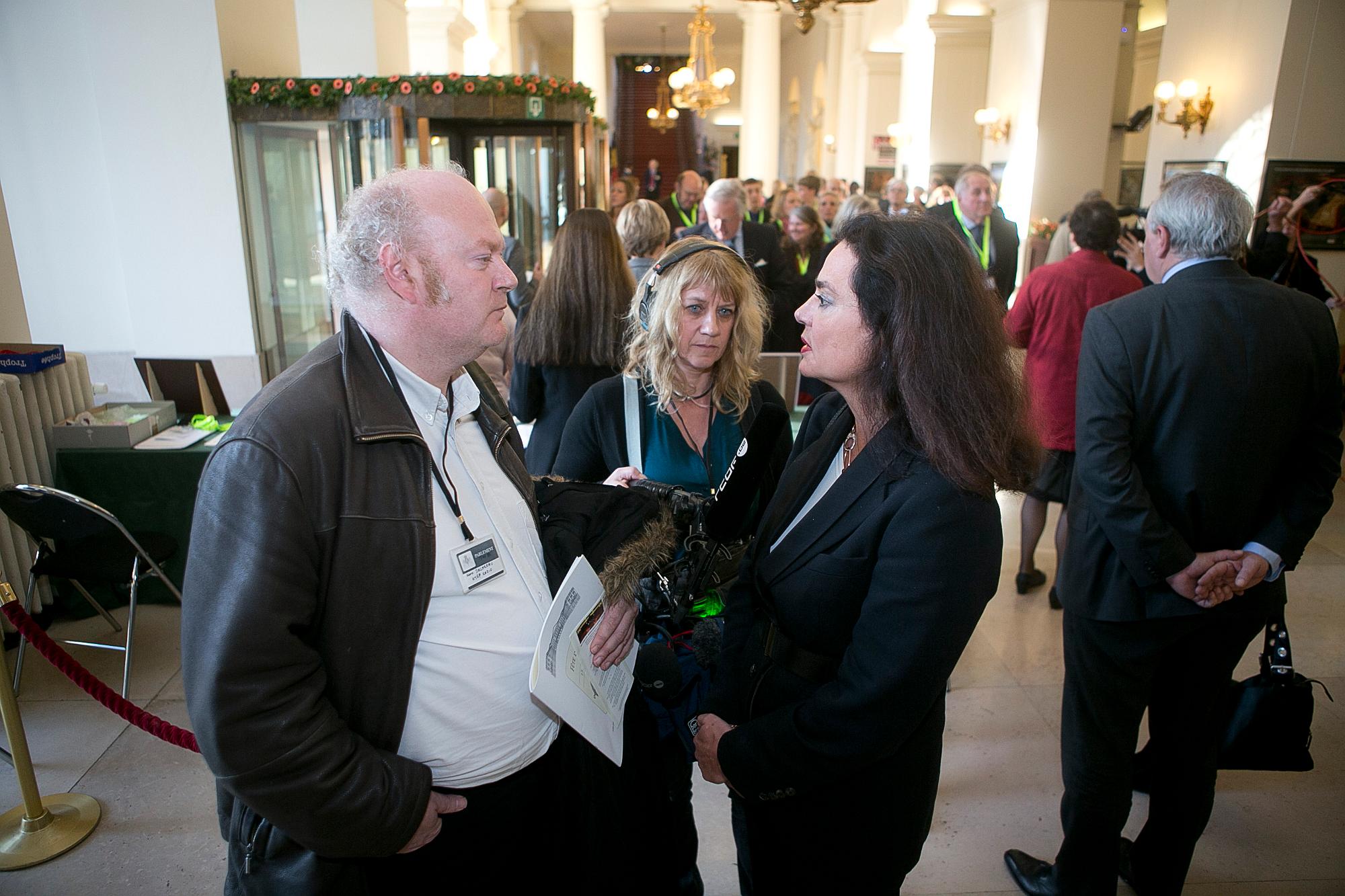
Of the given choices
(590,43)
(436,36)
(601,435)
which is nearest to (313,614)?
(601,435)

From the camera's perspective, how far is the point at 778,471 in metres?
2.17

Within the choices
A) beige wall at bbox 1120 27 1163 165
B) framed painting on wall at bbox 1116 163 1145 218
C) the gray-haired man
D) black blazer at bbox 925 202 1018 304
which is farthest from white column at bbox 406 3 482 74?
beige wall at bbox 1120 27 1163 165

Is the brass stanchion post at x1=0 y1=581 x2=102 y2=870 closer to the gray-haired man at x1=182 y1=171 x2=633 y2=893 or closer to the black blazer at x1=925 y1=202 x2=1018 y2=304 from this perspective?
the gray-haired man at x1=182 y1=171 x2=633 y2=893

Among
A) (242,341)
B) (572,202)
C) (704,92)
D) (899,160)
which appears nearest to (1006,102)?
(899,160)

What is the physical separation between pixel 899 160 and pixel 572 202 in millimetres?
9683

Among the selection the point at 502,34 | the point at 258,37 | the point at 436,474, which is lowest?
the point at 436,474

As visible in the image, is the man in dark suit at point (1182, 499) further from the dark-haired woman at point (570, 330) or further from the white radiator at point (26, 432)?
the white radiator at point (26, 432)

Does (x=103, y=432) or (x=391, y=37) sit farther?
(x=391, y=37)

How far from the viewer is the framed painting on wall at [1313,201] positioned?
6945 millimetres

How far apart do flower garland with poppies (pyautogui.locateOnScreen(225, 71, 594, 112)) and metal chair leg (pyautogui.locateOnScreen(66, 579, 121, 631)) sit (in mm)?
2966

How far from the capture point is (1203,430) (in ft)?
6.33

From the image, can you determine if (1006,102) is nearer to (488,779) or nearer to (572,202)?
(572,202)

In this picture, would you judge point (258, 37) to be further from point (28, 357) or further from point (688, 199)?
point (688, 199)

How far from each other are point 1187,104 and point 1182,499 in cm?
800
